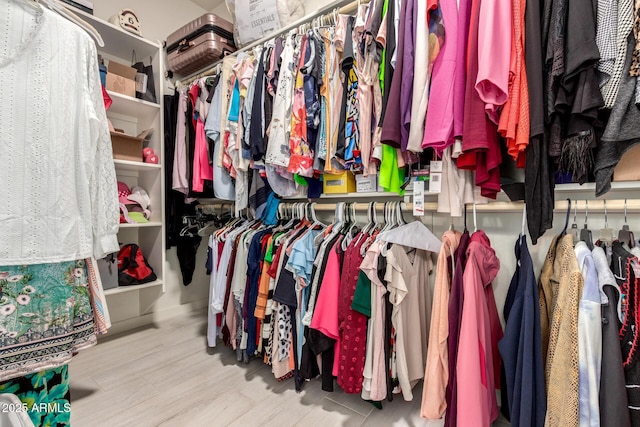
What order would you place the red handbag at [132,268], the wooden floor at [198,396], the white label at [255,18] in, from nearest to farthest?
the wooden floor at [198,396] → the white label at [255,18] → the red handbag at [132,268]

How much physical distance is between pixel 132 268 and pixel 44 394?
1.13 metres

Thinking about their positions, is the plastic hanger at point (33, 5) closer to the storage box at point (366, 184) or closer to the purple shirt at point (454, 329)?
the storage box at point (366, 184)

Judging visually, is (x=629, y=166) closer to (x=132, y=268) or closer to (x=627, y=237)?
(x=627, y=237)

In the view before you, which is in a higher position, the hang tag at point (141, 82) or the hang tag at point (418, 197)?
the hang tag at point (141, 82)

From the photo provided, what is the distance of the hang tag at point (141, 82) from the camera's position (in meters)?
2.02

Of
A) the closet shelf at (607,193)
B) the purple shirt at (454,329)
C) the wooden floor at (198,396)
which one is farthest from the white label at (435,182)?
the wooden floor at (198,396)

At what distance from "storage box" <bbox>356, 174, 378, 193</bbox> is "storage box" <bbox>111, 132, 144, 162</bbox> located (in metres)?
1.53

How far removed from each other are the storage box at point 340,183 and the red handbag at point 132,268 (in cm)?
142

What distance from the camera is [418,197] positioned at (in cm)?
121

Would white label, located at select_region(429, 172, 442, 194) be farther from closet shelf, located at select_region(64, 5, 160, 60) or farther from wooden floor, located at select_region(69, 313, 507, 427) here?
closet shelf, located at select_region(64, 5, 160, 60)

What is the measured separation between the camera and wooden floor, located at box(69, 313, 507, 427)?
1291 millimetres

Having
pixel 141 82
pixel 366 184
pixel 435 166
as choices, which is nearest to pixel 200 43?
pixel 141 82

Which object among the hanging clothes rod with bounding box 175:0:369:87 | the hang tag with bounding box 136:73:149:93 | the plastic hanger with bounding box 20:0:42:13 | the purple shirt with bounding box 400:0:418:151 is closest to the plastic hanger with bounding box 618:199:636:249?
the purple shirt with bounding box 400:0:418:151

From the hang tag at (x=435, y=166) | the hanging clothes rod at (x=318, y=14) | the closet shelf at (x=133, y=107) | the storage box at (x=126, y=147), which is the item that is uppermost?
the hanging clothes rod at (x=318, y=14)
